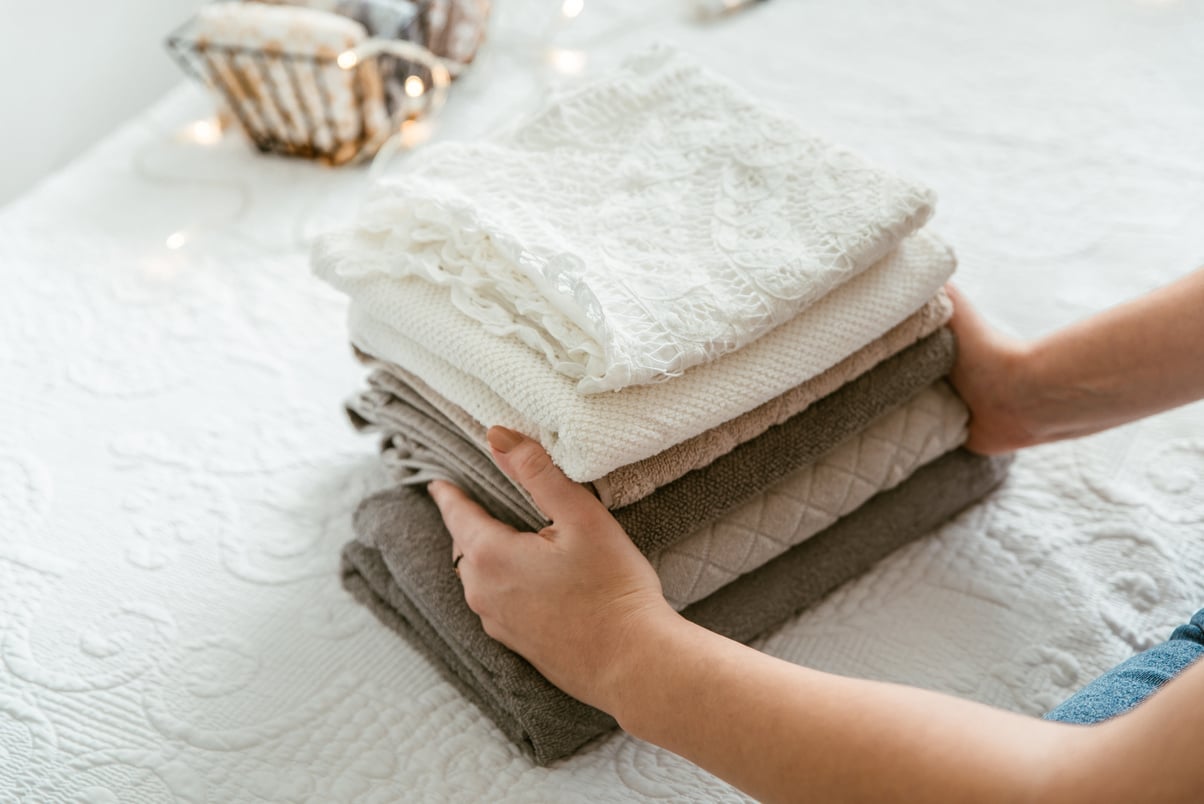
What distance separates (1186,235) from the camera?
115 cm

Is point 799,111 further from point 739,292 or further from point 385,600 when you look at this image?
point 385,600

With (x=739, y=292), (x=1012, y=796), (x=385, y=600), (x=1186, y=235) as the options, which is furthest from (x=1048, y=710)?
(x=1186, y=235)

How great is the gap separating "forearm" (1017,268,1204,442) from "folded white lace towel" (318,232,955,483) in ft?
0.52

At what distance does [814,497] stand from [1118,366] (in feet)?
0.96

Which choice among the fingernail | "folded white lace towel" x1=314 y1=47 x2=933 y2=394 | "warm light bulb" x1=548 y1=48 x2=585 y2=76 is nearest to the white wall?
"warm light bulb" x1=548 y1=48 x2=585 y2=76

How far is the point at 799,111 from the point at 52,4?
124 cm

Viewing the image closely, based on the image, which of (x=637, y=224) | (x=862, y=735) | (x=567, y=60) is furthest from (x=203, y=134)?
(x=862, y=735)

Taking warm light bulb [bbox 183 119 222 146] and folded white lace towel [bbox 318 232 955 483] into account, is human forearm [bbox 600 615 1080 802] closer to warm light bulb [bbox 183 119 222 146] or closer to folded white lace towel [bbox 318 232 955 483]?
folded white lace towel [bbox 318 232 955 483]

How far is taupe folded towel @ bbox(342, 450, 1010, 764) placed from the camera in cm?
74

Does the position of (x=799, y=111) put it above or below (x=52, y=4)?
below

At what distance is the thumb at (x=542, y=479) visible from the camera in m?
0.71

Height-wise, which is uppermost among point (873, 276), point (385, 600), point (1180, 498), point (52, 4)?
point (52, 4)

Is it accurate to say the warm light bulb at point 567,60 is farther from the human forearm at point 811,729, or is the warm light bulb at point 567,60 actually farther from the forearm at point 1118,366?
the human forearm at point 811,729

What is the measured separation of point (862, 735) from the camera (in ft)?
1.97
